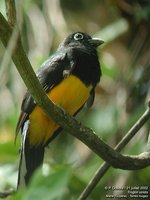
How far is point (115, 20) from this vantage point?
5.43 meters

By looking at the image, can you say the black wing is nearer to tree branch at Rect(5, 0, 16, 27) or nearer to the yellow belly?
the yellow belly

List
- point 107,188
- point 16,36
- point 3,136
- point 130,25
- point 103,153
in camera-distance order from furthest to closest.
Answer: point 130,25, point 3,136, point 107,188, point 103,153, point 16,36

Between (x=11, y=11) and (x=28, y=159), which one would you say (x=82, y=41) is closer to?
(x=28, y=159)

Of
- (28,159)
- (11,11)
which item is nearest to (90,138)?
(11,11)

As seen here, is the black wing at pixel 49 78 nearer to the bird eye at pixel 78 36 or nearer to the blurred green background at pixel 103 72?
the blurred green background at pixel 103 72

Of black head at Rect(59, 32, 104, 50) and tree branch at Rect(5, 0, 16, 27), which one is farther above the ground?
tree branch at Rect(5, 0, 16, 27)

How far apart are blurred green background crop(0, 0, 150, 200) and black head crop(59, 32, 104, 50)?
11.1 inches

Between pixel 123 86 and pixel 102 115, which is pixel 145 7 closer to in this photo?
pixel 123 86

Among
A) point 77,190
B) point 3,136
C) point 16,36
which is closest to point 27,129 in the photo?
point 77,190

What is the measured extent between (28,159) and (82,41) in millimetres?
1039

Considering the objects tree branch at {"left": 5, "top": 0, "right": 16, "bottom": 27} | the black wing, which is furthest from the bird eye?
tree branch at {"left": 5, "top": 0, "right": 16, "bottom": 27}

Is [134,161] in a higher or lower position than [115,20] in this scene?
higher

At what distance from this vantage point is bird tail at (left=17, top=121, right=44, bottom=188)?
134 inches

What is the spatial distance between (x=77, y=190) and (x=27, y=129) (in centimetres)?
70
